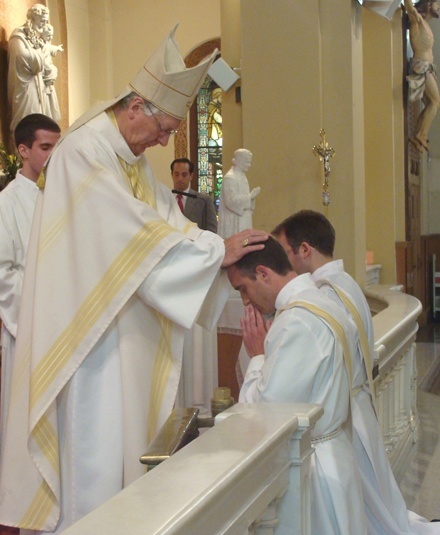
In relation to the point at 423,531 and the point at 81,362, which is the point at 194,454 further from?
the point at 423,531

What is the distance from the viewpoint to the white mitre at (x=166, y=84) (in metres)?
3.07

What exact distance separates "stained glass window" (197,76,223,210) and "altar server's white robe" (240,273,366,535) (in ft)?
39.7

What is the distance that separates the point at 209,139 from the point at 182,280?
12486 mm

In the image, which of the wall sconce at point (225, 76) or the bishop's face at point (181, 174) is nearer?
the wall sconce at point (225, 76)

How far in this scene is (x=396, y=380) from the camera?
552 centimetres

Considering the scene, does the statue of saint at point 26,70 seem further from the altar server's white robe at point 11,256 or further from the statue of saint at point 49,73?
the altar server's white robe at point 11,256

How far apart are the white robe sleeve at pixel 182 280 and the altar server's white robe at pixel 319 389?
28 cm

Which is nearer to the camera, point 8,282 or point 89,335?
point 89,335

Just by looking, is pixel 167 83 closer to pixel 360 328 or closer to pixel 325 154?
pixel 360 328

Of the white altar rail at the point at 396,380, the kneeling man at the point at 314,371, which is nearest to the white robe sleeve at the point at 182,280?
the kneeling man at the point at 314,371

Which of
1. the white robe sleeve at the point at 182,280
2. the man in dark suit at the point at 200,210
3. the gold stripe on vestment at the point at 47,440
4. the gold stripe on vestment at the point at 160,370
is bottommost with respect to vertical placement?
the gold stripe on vestment at the point at 47,440

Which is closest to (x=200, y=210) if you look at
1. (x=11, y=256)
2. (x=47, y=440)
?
(x=11, y=256)

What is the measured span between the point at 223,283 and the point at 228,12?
568 centimetres

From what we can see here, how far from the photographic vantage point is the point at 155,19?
14273mm
